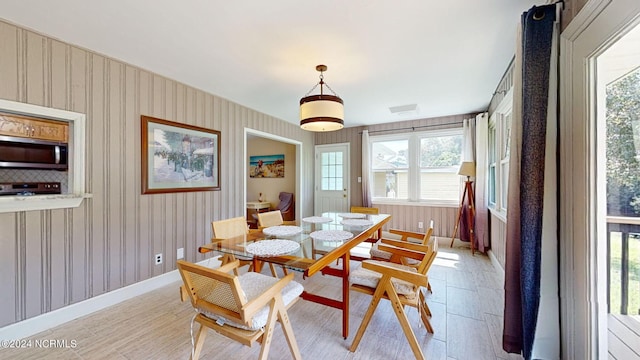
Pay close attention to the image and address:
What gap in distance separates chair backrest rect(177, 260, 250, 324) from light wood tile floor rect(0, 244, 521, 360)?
0.62m

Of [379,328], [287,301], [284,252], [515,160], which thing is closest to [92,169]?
[284,252]

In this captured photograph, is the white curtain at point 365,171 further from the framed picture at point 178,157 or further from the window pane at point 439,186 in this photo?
the framed picture at point 178,157

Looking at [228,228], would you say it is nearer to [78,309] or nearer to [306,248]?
[306,248]

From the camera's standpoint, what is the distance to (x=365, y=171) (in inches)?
199

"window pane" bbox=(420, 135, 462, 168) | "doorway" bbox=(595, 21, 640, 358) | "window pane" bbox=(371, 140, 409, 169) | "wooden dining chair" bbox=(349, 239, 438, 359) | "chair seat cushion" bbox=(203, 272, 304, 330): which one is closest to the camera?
"doorway" bbox=(595, 21, 640, 358)

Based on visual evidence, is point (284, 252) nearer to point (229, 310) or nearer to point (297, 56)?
point (229, 310)

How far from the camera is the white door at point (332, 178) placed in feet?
17.7

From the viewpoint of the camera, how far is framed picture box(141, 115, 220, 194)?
2.63 meters

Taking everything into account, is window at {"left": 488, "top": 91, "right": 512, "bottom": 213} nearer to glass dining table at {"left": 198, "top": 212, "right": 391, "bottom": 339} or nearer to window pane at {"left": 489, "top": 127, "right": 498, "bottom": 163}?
window pane at {"left": 489, "top": 127, "right": 498, "bottom": 163}

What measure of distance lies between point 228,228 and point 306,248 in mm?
878

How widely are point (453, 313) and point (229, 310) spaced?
74.9 inches

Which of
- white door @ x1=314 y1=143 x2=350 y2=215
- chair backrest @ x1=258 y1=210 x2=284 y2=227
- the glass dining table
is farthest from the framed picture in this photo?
white door @ x1=314 y1=143 x2=350 y2=215

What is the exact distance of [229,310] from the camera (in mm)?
1234

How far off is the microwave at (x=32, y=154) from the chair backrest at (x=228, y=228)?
4.48ft
